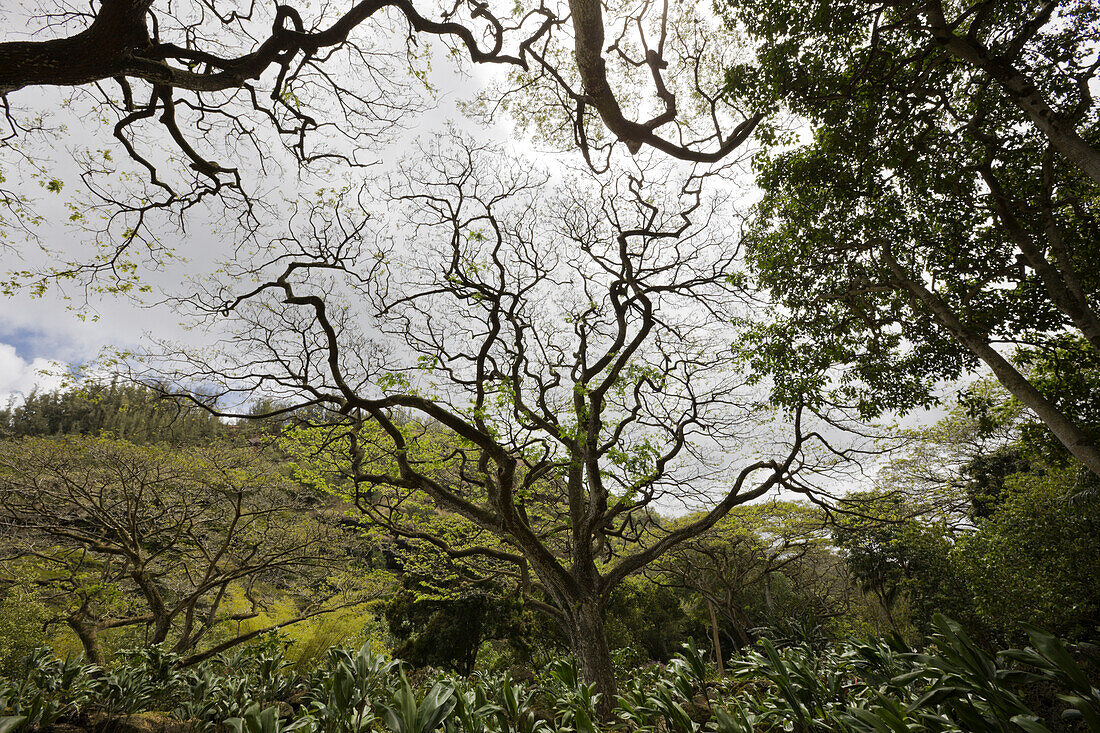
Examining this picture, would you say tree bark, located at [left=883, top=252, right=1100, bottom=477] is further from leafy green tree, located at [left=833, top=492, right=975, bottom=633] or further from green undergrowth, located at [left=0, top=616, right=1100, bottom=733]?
leafy green tree, located at [left=833, top=492, right=975, bottom=633]

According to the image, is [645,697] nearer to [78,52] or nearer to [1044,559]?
[78,52]

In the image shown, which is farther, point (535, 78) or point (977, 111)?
point (535, 78)

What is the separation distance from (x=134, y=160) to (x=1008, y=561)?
43.8 ft

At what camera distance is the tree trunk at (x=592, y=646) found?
6.20 metres

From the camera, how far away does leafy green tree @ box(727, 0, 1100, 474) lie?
4102mm

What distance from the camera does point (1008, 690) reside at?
2.26 m

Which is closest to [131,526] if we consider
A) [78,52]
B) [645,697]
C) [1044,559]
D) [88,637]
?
[88,637]

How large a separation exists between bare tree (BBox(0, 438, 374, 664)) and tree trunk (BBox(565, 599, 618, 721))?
4989 millimetres

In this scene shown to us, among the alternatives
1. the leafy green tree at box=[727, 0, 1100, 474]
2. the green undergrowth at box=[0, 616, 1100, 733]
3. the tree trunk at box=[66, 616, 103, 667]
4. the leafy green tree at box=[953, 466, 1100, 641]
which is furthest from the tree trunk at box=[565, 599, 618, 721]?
the tree trunk at box=[66, 616, 103, 667]

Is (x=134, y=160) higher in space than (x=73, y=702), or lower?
higher

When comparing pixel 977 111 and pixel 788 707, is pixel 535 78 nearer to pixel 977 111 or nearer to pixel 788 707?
pixel 977 111

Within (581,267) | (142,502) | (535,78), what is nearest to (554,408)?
(581,267)

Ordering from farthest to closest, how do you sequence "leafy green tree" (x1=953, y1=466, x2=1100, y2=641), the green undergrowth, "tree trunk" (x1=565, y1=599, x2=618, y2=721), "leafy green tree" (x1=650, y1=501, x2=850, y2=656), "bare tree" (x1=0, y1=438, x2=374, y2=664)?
"leafy green tree" (x1=650, y1=501, x2=850, y2=656) < "bare tree" (x1=0, y1=438, x2=374, y2=664) < "leafy green tree" (x1=953, y1=466, x2=1100, y2=641) < "tree trunk" (x1=565, y1=599, x2=618, y2=721) < the green undergrowth

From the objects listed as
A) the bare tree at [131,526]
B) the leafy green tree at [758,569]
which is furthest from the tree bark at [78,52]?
the leafy green tree at [758,569]
